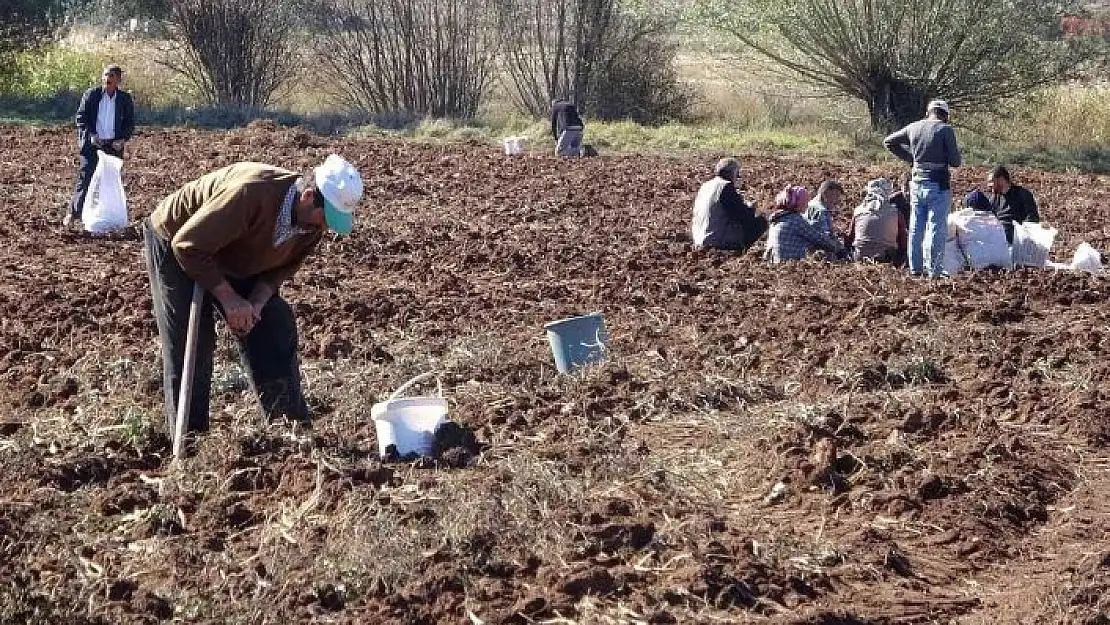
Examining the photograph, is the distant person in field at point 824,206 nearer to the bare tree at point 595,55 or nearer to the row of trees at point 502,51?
the row of trees at point 502,51

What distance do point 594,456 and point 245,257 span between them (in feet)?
5.45

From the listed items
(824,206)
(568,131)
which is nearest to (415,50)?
(568,131)

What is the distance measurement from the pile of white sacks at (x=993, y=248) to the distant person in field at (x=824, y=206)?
2.79 ft

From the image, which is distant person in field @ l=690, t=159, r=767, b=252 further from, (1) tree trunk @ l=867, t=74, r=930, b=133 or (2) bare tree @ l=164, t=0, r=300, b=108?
(2) bare tree @ l=164, t=0, r=300, b=108

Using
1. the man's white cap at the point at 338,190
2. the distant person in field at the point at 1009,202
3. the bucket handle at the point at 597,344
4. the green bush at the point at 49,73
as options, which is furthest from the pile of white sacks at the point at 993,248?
the green bush at the point at 49,73

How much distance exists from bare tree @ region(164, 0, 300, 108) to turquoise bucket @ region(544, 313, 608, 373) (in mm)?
18884

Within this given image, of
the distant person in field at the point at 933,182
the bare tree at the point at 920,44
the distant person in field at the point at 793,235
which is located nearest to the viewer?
the distant person in field at the point at 933,182

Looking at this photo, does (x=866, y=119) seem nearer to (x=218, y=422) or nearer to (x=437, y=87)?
(x=437, y=87)

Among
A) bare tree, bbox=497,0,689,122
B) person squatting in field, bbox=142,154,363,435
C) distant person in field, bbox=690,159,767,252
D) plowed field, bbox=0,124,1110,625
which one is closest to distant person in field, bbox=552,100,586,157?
bare tree, bbox=497,0,689,122

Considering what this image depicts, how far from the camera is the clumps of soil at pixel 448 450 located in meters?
5.77

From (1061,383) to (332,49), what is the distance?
20.5 metres

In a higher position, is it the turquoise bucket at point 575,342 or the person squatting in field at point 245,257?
the person squatting in field at point 245,257

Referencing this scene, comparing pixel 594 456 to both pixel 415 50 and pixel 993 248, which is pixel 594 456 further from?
pixel 415 50

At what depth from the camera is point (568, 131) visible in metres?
18.6
